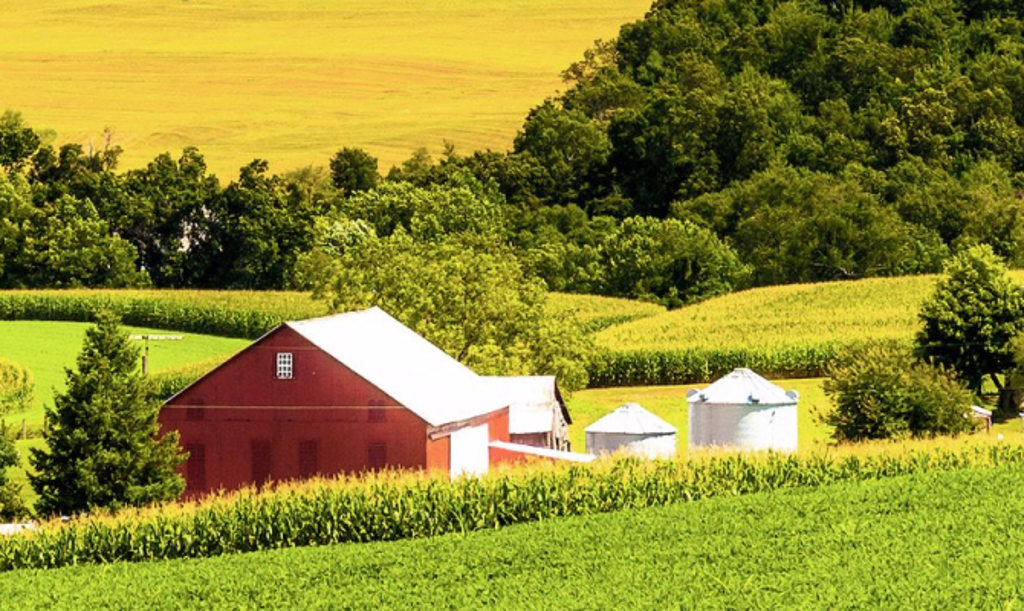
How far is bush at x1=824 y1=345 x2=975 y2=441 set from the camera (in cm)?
7175

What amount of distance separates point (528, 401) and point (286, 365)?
1137 cm

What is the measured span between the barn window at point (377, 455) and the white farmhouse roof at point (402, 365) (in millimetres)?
1377

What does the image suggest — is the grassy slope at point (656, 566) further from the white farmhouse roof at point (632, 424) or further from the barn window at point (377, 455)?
the white farmhouse roof at point (632, 424)

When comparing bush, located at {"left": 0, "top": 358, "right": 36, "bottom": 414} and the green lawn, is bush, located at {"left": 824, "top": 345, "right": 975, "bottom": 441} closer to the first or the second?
bush, located at {"left": 0, "top": 358, "right": 36, "bottom": 414}

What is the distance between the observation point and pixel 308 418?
Result: 63.4m

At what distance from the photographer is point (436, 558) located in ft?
147

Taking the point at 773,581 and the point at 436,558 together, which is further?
the point at 436,558

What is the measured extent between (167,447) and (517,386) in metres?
17.7

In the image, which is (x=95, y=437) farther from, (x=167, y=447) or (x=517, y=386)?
(x=517, y=386)

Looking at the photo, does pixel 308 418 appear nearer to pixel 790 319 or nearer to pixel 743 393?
pixel 743 393

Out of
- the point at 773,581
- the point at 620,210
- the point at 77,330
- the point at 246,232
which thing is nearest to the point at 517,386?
the point at 773,581

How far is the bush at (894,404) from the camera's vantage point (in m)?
71.8

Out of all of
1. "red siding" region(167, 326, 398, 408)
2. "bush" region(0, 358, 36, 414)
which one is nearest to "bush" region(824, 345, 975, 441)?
"red siding" region(167, 326, 398, 408)

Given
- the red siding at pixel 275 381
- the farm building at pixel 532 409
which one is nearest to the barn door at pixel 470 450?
the red siding at pixel 275 381
